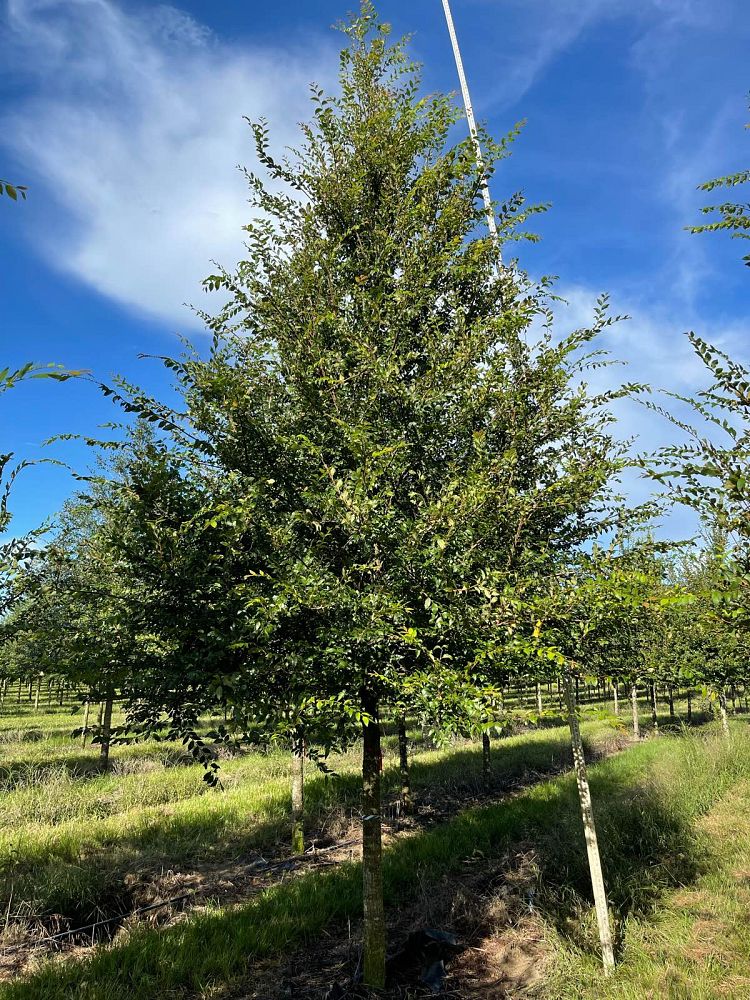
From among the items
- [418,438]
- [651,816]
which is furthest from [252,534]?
[651,816]

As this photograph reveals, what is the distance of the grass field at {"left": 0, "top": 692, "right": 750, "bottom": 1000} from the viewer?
19.3 feet

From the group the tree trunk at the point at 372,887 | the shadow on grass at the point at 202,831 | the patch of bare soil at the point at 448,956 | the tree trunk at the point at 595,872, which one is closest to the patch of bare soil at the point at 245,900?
the patch of bare soil at the point at 448,956

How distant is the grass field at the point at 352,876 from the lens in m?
5.88

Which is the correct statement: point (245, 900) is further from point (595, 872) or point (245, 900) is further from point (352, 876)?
point (595, 872)

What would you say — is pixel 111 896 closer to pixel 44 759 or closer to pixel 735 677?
pixel 735 677

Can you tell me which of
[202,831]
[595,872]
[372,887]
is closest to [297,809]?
[202,831]

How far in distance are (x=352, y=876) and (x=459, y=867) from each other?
1.87 metres

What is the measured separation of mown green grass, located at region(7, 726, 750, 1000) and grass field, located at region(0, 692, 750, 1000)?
3 cm

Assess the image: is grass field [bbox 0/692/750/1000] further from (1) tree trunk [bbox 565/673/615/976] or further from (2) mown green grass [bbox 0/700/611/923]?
(1) tree trunk [bbox 565/673/615/976]

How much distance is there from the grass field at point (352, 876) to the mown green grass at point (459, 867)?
1.1 inches

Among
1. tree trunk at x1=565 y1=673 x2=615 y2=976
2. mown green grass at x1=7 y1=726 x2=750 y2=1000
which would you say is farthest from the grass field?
tree trunk at x1=565 y1=673 x2=615 y2=976

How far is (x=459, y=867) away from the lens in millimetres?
9219

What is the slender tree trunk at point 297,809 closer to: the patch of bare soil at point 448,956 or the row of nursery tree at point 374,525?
the patch of bare soil at point 448,956

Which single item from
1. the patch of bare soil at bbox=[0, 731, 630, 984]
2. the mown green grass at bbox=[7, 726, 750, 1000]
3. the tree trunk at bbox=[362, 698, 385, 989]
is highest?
the tree trunk at bbox=[362, 698, 385, 989]
